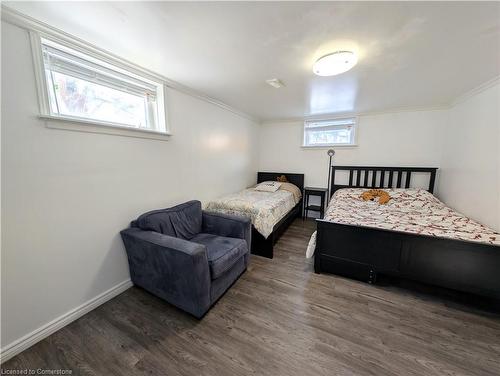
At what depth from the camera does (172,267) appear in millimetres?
1551

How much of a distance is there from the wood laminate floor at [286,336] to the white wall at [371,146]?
241 centimetres

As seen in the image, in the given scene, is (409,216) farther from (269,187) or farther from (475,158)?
(269,187)

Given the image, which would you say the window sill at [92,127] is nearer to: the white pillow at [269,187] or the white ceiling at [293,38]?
Answer: the white ceiling at [293,38]

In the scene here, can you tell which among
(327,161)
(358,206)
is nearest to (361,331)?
(358,206)

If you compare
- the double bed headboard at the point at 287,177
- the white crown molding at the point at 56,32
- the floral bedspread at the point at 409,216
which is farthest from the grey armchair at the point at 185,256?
the double bed headboard at the point at 287,177

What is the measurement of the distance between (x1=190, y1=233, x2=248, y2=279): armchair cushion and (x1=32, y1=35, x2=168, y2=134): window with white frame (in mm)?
1337

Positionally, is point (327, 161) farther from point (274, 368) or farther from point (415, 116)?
point (274, 368)

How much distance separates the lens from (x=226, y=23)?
1292 mm

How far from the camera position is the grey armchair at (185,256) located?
1.50 m

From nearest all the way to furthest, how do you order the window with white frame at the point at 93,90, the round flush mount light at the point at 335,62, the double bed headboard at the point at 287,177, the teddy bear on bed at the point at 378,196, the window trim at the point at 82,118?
the window trim at the point at 82,118, the window with white frame at the point at 93,90, the round flush mount light at the point at 335,62, the teddy bear on bed at the point at 378,196, the double bed headboard at the point at 287,177

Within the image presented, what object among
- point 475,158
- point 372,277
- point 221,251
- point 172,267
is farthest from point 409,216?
point 172,267

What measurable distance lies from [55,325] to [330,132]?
4639mm

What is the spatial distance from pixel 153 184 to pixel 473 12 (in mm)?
2844

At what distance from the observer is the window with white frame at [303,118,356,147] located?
381 centimetres
